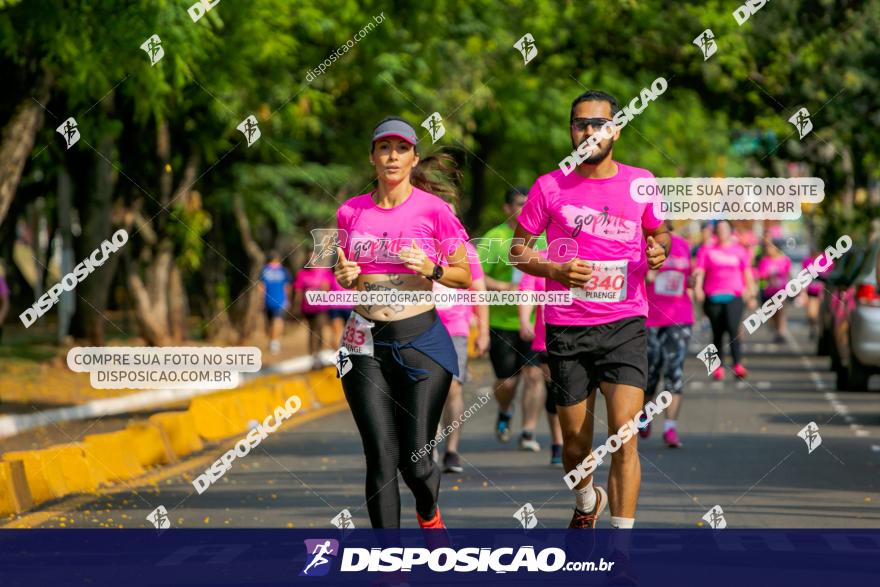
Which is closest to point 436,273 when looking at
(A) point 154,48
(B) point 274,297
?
(A) point 154,48

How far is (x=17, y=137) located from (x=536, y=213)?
378 inches

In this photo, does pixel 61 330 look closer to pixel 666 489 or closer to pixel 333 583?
pixel 666 489

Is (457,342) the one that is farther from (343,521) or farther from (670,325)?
(343,521)

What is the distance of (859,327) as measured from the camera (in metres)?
21.0

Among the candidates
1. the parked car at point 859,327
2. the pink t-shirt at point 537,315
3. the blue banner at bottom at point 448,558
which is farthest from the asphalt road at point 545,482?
the parked car at point 859,327

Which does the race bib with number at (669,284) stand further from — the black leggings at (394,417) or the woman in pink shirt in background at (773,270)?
the woman in pink shirt in background at (773,270)

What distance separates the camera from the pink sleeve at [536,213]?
827cm

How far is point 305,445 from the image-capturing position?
15.8m

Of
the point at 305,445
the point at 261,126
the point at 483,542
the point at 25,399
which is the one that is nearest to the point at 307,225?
the point at 261,126

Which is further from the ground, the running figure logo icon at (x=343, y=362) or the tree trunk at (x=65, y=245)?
the tree trunk at (x=65, y=245)

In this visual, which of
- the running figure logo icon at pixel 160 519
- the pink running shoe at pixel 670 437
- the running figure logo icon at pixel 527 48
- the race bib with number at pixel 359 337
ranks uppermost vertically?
the running figure logo icon at pixel 527 48

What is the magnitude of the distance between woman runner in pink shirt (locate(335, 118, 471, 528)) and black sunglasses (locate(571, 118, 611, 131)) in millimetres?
631

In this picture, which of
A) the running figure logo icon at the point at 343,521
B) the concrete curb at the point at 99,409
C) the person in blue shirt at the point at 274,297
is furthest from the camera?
the person in blue shirt at the point at 274,297

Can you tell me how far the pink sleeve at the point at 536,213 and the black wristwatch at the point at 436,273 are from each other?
0.49 metres
